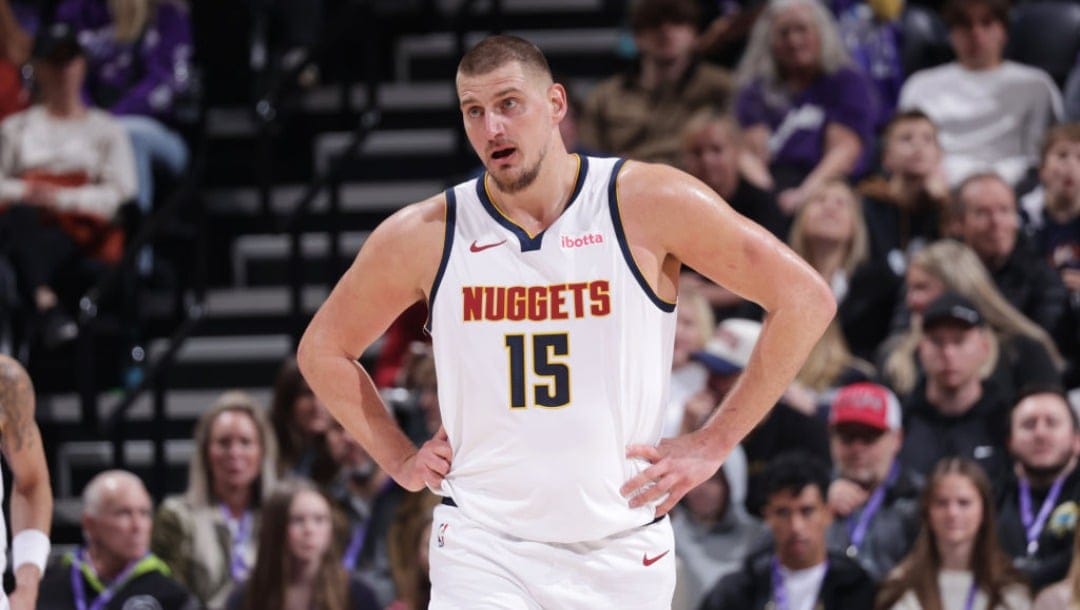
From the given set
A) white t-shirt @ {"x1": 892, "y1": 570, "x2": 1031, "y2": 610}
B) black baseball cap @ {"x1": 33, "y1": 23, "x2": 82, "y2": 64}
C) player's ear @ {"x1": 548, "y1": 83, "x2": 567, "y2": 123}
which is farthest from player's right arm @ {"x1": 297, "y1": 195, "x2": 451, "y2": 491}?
black baseball cap @ {"x1": 33, "y1": 23, "x2": 82, "y2": 64}

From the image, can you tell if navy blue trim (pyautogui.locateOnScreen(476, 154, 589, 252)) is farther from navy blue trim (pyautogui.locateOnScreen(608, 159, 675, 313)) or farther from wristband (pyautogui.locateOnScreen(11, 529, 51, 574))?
wristband (pyautogui.locateOnScreen(11, 529, 51, 574))

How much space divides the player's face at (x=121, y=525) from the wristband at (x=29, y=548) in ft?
7.41

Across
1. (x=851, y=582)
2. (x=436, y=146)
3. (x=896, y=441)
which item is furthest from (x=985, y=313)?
(x=436, y=146)

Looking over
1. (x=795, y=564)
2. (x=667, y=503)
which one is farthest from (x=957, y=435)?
(x=667, y=503)

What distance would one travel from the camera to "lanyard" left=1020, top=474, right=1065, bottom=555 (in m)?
7.62

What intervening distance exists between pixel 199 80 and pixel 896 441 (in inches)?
184

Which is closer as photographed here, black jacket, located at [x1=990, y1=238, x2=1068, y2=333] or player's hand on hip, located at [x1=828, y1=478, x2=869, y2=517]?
player's hand on hip, located at [x1=828, y1=478, x2=869, y2=517]

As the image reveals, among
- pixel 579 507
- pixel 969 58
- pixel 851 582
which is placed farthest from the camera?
pixel 969 58

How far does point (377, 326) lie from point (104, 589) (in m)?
3.15

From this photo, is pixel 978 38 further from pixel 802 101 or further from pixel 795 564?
pixel 795 564

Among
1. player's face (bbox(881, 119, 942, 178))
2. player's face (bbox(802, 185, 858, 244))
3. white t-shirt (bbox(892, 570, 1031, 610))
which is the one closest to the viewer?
white t-shirt (bbox(892, 570, 1031, 610))

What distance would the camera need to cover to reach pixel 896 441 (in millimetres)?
8086

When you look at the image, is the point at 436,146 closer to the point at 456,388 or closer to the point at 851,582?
the point at 851,582

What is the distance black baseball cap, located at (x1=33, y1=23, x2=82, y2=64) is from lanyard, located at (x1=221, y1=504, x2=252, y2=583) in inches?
107
